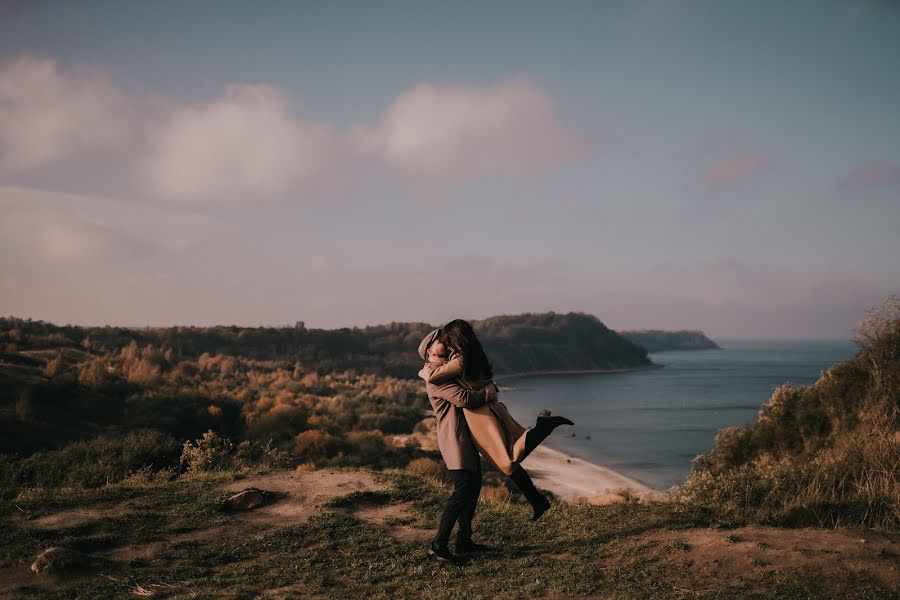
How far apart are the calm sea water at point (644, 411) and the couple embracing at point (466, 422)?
13.1 meters

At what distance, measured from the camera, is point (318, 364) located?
2537 inches

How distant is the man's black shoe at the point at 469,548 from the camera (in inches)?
204

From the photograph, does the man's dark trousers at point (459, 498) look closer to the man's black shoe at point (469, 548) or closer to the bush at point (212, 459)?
the man's black shoe at point (469, 548)

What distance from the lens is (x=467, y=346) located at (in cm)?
488

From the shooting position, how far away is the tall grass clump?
22.5 feet

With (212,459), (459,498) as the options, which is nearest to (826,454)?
(459,498)

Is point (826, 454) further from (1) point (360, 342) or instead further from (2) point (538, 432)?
(1) point (360, 342)

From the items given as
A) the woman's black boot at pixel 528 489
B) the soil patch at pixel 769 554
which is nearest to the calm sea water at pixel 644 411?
the soil patch at pixel 769 554

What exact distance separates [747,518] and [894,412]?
5.84 meters

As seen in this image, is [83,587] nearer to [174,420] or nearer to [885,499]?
[885,499]

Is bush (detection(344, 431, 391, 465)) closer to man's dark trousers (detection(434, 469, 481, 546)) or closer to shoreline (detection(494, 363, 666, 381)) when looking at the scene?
man's dark trousers (detection(434, 469, 481, 546))

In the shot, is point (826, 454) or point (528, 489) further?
point (826, 454)

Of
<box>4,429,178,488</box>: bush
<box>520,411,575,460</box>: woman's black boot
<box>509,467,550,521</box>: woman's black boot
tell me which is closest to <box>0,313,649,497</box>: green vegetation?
<box>4,429,178,488</box>: bush

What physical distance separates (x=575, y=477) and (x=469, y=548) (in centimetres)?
2691
